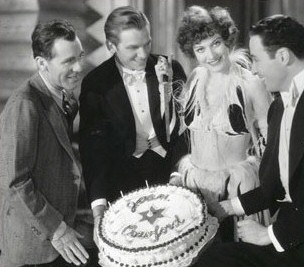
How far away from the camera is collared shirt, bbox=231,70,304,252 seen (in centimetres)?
137

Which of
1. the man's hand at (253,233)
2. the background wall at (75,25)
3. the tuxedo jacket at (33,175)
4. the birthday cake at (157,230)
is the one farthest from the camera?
the background wall at (75,25)

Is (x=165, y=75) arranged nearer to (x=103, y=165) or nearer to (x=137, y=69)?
(x=137, y=69)

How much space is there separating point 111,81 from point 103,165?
31cm

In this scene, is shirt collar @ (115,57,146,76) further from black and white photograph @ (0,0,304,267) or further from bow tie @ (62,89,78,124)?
bow tie @ (62,89,78,124)

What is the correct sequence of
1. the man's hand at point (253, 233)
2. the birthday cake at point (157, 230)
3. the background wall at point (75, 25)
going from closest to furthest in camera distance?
the birthday cake at point (157, 230), the man's hand at point (253, 233), the background wall at point (75, 25)

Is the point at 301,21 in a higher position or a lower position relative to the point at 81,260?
higher

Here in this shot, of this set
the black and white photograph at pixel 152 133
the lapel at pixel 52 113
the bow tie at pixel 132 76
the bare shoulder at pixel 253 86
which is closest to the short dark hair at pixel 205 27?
the black and white photograph at pixel 152 133

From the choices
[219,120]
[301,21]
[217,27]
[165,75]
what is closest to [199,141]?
[219,120]

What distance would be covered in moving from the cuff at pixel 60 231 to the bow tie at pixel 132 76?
549 millimetres

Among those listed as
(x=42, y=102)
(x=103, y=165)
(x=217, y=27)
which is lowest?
(x=103, y=165)

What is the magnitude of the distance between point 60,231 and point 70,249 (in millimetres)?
70

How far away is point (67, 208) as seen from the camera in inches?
66.2

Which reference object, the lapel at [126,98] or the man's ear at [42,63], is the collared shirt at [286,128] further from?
the man's ear at [42,63]

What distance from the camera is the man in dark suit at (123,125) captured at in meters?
1.69
